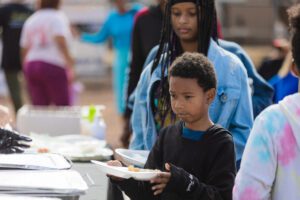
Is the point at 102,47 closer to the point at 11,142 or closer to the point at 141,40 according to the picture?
the point at 141,40

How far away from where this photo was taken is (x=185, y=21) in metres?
4.36

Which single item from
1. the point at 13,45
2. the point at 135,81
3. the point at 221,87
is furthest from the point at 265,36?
the point at 221,87

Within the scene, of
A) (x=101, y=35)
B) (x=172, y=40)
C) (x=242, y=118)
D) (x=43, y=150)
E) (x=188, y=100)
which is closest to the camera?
(x=188, y=100)

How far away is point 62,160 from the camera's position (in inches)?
156

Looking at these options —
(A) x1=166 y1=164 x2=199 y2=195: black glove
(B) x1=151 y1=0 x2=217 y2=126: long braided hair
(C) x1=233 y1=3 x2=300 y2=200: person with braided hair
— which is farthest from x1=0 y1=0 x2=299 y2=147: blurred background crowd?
(C) x1=233 y1=3 x2=300 y2=200: person with braided hair

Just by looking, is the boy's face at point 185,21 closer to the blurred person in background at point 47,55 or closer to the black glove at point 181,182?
the black glove at point 181,182

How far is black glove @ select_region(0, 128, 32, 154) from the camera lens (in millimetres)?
4238

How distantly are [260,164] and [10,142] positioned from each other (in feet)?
5.12

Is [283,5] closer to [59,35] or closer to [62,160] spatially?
[59,35]

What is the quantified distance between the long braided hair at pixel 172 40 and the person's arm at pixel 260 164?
124 cm

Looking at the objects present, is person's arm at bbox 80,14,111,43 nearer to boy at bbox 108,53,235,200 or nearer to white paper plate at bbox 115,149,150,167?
white paper plate at bbox 115,149,150,167

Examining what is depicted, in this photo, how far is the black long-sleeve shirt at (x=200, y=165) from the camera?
3371 mm

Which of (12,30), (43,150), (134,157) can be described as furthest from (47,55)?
(134,157)

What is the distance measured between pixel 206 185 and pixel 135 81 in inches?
132
